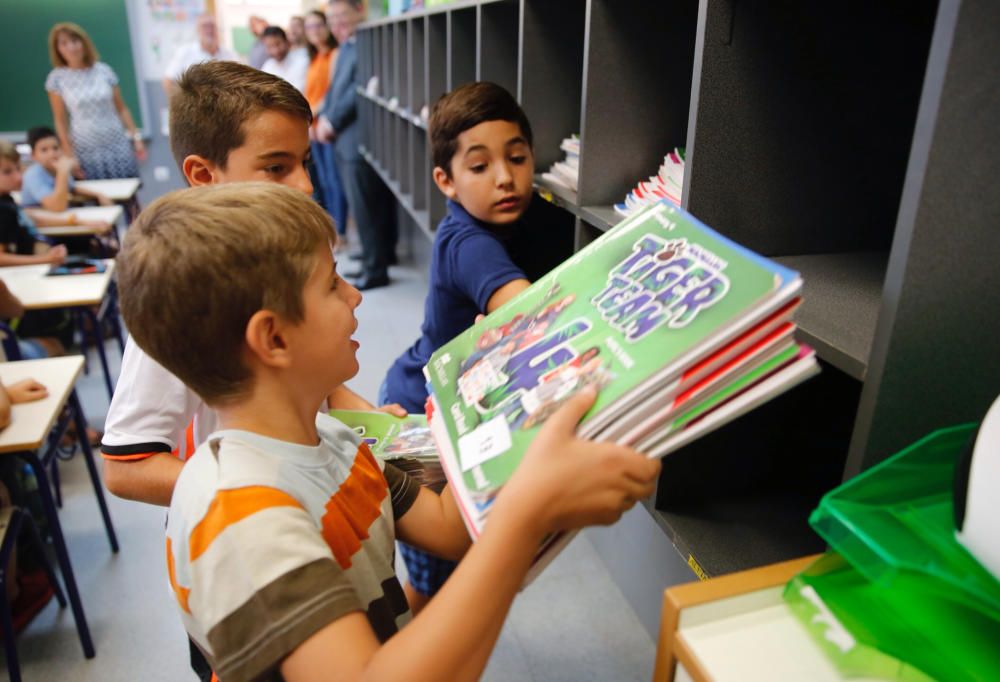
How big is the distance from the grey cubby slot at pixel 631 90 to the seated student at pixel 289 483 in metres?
0.82

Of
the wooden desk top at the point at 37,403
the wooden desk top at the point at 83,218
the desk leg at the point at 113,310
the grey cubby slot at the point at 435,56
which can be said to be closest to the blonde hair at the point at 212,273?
the wooden desk top at the point at 37,403

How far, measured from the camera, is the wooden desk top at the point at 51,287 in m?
2.72

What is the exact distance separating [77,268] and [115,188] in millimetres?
2152

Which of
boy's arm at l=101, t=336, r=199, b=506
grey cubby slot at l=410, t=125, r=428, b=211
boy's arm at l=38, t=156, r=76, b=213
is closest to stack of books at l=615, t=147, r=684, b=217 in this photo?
boy's arm at l=101, t=336, r=199, b=506

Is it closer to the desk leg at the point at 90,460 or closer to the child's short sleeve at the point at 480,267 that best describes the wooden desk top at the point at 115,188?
the desk leg at the point at 90,460

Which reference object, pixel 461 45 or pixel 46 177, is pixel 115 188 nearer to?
pixel 46 177

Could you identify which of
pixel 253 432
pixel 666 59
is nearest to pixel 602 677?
pixel 253 432

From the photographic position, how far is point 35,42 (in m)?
6.68

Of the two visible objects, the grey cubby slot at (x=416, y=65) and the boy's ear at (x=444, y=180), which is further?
the grey cubby slot at (x=416, y=65)

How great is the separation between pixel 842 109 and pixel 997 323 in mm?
459

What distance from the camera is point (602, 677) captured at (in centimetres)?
182

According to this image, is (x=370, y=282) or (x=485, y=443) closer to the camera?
(x=485, y=443)

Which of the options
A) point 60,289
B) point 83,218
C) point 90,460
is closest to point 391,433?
point 90,460

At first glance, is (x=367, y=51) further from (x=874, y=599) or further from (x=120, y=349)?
(x=874, y=599)
